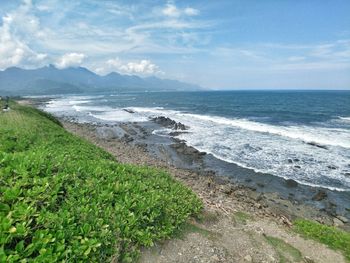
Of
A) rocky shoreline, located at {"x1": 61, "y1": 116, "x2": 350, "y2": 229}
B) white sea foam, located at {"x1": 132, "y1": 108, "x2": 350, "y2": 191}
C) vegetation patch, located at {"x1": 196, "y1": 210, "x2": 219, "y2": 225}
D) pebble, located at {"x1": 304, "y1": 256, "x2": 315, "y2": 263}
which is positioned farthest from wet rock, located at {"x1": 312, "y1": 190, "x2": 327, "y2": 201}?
vegetation patch, located at {"x1": 196, "y1": 210, "x2": 219, "y2": 225}

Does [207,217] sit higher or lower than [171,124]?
higher

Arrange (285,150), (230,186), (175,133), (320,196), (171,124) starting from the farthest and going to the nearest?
(171,124)
(175,133)
(285,150)
(230,186)
(320,196)

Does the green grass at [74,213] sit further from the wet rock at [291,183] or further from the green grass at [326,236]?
the wet rock at [291,183]

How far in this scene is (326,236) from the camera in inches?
406

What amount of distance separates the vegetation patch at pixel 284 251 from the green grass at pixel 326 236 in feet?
5.70

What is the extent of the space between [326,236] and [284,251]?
9.36 feet

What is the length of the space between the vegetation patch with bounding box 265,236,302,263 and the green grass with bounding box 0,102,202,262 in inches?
117

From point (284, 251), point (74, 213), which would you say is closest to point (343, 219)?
point (284, 251)

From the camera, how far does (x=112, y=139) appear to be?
35000 mm

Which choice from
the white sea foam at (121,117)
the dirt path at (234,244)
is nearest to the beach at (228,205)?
the dirt path at (234,244)

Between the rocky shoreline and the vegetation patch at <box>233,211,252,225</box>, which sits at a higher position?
the vegetation patch at <box>233,211,252,225</box>

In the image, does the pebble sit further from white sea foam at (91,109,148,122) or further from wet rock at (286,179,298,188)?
white sea foam at (91,109,148,122)

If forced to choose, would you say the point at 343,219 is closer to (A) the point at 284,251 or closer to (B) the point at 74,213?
(A) the point at 284,251

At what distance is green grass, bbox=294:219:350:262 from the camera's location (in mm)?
9680
